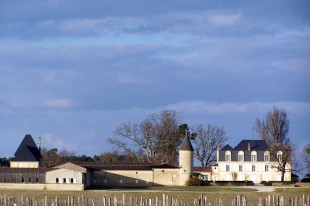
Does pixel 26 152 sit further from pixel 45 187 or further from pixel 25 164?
pixel 45 187

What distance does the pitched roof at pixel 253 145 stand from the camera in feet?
320

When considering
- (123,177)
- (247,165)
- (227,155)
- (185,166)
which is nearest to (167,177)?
(185,166)

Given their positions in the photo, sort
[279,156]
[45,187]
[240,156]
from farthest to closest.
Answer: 1. [240,156]
2. [279,156]
3. [45,187]

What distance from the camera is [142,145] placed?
336 ft

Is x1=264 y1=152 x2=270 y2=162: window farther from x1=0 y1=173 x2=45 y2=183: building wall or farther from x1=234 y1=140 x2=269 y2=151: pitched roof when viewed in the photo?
x1=0 y1=173 x2=45 y2=183: building wall

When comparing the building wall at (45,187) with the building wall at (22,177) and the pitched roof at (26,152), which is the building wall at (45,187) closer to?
the building wall at (22,177)

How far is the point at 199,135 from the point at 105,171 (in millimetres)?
21384

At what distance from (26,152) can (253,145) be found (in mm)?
25718

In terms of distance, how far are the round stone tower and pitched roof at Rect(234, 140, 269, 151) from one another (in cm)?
1092

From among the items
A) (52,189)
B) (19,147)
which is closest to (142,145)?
(19,147)

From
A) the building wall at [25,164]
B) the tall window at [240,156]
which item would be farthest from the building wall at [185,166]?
the building wall at [25,164]

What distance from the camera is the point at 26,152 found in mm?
97250

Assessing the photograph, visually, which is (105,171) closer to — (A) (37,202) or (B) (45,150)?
(A) (37,202)

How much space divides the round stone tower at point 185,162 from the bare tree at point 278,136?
10967 mm
